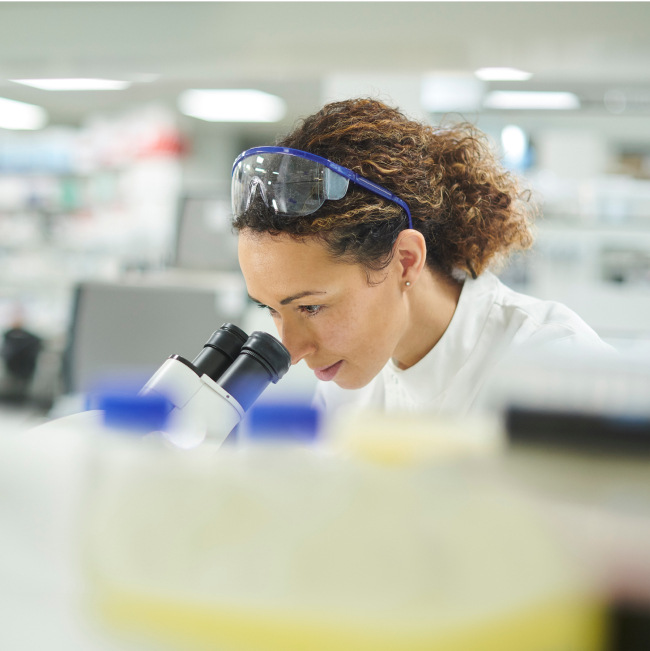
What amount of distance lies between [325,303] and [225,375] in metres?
0.29

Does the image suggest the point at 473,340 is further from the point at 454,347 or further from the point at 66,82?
the point at 66,82

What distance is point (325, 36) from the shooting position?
115 centimetres

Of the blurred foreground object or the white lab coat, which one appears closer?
the white lab coat

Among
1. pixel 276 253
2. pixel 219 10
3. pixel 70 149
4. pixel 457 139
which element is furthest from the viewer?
pixel 70 149

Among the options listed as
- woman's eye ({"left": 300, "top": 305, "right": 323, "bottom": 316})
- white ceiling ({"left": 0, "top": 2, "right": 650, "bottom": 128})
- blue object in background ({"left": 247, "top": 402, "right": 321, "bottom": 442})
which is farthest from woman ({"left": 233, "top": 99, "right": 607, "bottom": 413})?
blue object in background ({"left": 247, "top": 402, "right": 321, "bottom": 442})

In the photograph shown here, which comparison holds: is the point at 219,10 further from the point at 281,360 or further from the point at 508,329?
the point at 508,329

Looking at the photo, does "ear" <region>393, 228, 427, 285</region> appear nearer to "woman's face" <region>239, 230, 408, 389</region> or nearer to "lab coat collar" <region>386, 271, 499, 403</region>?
"woman's face" <region>239, 230, 408, 389</region>

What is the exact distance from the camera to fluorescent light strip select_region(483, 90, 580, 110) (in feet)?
9.59

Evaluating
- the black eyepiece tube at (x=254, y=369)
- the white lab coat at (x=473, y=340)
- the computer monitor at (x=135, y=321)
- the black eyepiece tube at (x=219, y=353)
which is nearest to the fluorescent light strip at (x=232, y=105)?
the computer monitor at (x=135, y=321)

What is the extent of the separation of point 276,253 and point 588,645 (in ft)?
2.81

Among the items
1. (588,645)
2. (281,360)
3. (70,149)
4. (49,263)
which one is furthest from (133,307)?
(70,149)

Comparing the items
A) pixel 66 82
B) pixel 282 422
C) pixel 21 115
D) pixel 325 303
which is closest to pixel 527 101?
pixel 66 82

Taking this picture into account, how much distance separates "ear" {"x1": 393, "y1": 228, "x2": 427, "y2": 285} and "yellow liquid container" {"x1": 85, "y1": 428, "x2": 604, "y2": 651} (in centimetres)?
89

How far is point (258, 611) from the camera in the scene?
281mm
